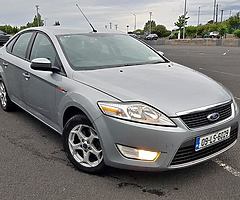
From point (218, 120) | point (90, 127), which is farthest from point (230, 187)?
point (90, 127)

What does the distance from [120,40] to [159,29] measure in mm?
85615

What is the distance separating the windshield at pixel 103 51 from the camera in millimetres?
3655

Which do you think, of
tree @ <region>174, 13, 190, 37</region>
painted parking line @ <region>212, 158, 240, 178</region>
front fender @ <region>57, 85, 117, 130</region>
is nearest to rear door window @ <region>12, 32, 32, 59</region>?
front fender @ <region>57, 85, 117, 130</region>

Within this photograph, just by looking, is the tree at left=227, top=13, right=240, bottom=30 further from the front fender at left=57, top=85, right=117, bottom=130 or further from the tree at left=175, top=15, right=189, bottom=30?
the front fender at left=57, top=85, right=117, bottom=130

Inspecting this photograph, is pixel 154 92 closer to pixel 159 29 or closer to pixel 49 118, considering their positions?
pixel 49 118

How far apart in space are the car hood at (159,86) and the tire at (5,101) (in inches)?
93.3

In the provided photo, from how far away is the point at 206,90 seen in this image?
3.14 meters

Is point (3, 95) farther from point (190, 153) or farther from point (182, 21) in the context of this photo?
point (182, 21)

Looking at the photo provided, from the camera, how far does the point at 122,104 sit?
9.16ft

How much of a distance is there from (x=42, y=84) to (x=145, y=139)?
1711mm

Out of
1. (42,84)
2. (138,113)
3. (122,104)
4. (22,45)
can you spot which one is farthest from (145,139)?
(22,45)

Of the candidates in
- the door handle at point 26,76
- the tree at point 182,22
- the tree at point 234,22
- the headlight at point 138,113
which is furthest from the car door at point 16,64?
the tree at point 234,22

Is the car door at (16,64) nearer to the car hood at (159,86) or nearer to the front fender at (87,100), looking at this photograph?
the front fender at (87,100)

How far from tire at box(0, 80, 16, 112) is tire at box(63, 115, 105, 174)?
2301mm
